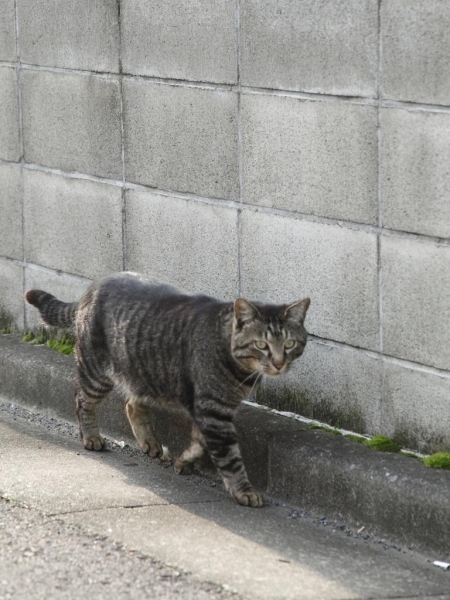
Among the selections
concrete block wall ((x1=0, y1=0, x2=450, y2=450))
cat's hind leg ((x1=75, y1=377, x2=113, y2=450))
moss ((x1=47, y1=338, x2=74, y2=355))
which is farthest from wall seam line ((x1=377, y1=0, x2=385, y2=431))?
moss ((x1=47, y1=338, x2=74, y2=355))

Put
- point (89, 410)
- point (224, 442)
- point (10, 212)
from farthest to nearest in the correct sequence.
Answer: point (10, 212), point (89, 410), point (224, 442)

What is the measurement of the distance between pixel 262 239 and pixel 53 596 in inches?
93.0

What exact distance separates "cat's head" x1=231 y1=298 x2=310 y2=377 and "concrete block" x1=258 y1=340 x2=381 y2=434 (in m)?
0.28

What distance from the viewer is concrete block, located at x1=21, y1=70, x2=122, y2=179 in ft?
24.7

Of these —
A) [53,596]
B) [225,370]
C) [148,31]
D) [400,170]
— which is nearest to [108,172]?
[148,31]

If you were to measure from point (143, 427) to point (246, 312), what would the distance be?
1124 millimetres

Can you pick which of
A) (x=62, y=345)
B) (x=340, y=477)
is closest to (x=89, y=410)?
(x=62, y=345)

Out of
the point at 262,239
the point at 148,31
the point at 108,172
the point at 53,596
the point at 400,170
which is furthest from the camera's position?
the point at 108,172

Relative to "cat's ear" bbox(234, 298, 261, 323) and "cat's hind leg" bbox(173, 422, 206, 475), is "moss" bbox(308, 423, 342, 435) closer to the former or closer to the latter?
"cat's hind leg" bbox(173, 422, 206, 475)

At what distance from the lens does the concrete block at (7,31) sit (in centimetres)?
818

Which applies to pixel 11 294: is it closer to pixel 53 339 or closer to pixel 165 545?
pixel 53 339

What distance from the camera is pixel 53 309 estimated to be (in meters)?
Result: 7.30

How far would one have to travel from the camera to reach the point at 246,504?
6043mm

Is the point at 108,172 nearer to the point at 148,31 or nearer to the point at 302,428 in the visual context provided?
the point at 148,31
